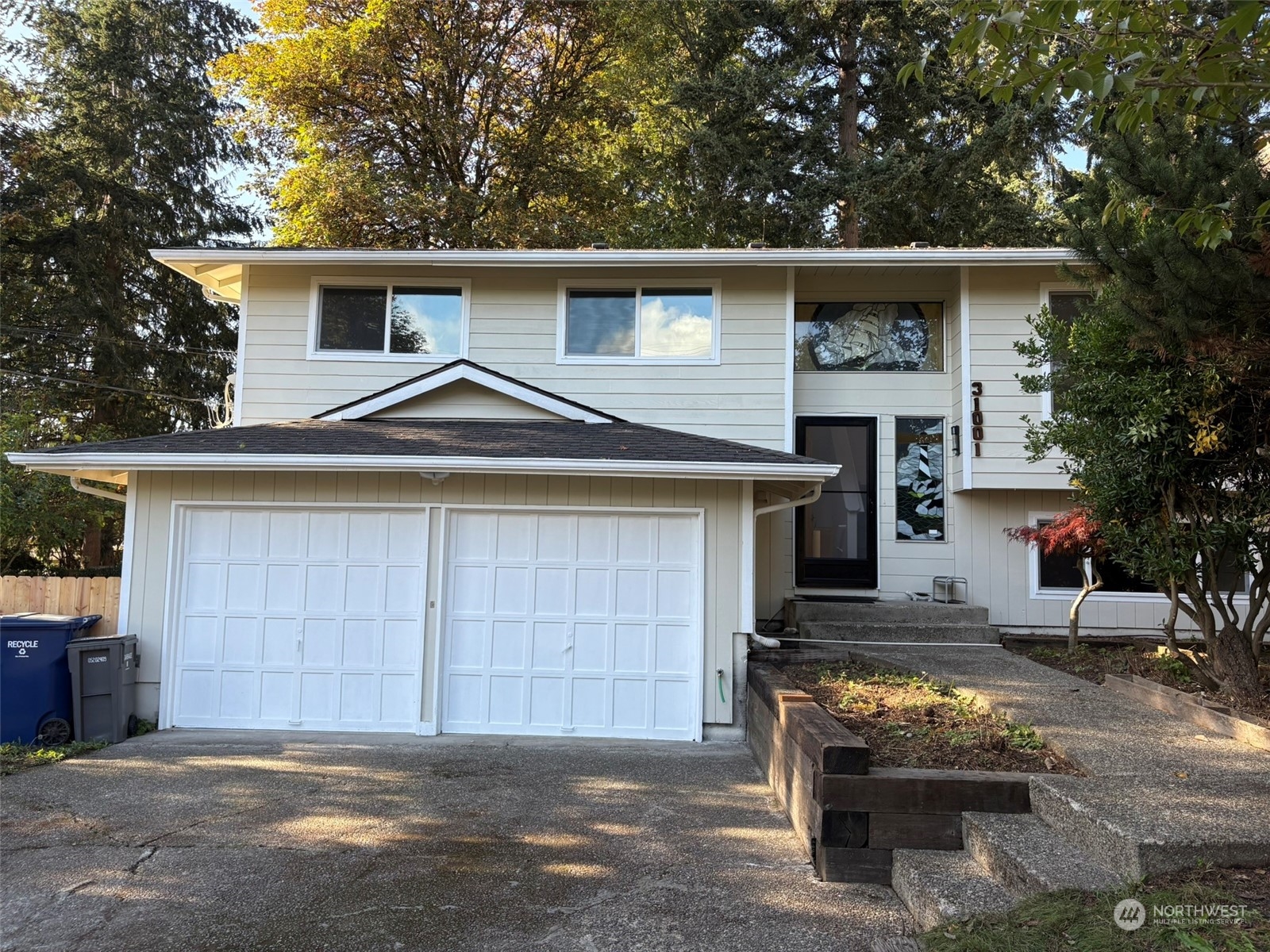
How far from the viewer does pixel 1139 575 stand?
5980 mm

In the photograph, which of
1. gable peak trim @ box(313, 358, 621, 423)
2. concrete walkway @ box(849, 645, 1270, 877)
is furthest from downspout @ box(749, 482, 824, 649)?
gable peak trim @ box(313, 358, 621, 423)

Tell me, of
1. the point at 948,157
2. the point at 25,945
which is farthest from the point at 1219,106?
the point at 948,157

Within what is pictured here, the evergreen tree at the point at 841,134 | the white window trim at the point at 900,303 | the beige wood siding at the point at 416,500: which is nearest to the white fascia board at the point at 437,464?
the beige wood siding at the point at 416,500

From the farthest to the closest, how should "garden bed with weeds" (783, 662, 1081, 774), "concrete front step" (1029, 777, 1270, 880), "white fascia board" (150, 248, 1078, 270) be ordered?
1. "white fascia board" (150, 248, 1078, 270)
2. "garden bed with weeds" (783, 662, 1081, 774)
3. "concrete front step" (1029, 777, 1270, 880)

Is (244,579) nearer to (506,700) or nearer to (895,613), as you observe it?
(506,700)

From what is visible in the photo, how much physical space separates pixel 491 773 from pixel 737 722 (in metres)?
2.33

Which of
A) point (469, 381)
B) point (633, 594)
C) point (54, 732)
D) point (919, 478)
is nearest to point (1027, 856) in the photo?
point (633, 594)

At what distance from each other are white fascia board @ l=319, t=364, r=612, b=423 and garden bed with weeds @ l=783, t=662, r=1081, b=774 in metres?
4.00

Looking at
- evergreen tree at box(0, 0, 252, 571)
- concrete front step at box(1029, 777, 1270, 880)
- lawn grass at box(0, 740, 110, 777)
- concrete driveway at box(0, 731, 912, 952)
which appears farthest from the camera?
evergreen tree at box(0, 0, 252, 571)

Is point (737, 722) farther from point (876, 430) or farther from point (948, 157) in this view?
point (948, 157)

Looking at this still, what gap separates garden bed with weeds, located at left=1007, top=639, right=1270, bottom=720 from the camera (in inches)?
220

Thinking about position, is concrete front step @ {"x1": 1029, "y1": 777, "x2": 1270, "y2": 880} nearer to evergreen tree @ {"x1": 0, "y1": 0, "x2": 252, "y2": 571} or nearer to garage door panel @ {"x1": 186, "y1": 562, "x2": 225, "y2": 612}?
garage door panel @ {"x1": 186, "y1": 562, "x2": 225, "y2": 612}

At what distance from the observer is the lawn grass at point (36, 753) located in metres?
6.09

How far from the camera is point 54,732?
6617mm
